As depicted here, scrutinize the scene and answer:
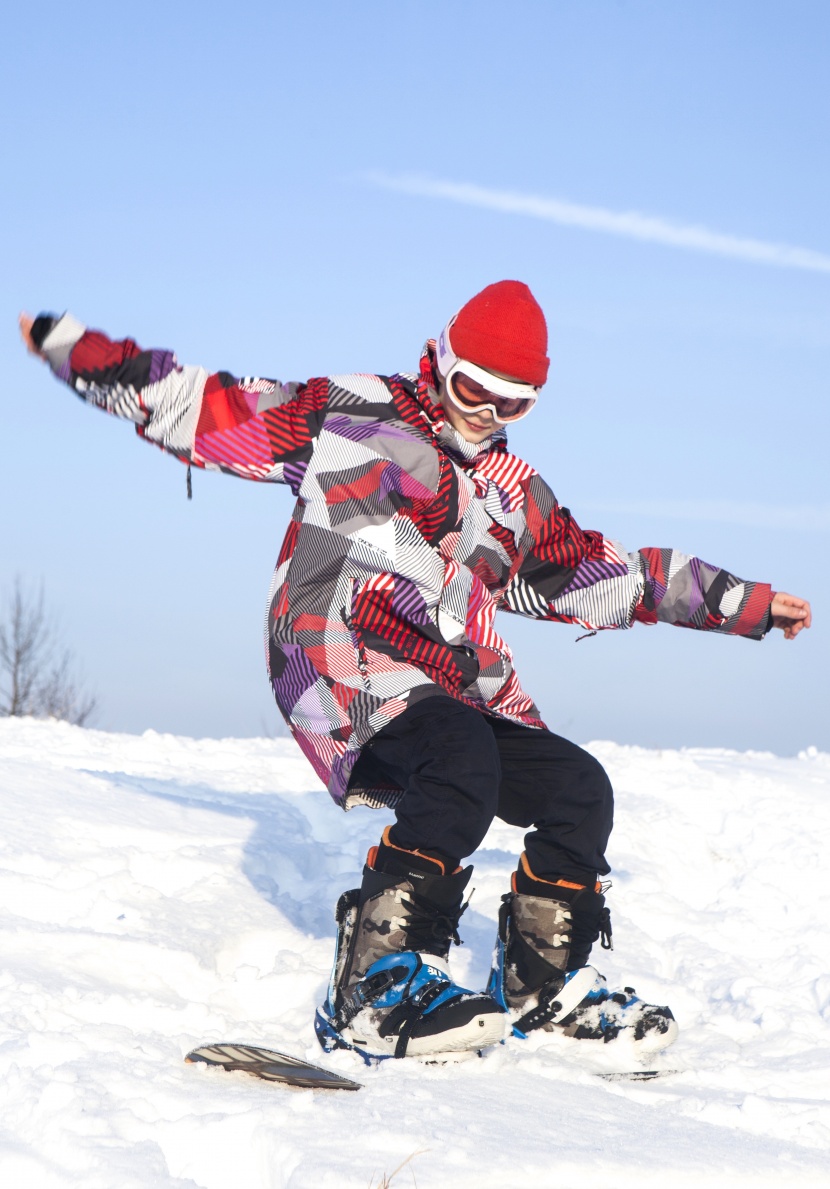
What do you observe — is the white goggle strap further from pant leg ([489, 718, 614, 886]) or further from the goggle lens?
pant leg ([489, 718, 614, 886])

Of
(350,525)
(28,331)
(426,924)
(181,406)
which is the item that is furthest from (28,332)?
(426,924)

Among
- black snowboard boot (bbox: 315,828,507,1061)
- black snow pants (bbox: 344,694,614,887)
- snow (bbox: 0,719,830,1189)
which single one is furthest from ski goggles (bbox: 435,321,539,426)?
snow (bbox: 0,719,830,1189)

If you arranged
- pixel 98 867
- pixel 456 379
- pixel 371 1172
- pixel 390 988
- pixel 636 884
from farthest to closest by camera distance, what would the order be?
pixel 636 884, pixel 98 867, pixel 456 379, pixel 390 988, pixel 371 1172

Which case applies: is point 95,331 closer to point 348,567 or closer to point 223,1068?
point 348,567

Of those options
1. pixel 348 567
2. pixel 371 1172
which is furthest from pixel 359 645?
pixel 371 1172

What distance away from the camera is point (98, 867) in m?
3.74

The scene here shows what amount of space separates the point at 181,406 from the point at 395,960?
1.42m

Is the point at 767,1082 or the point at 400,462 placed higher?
the point at 400,462

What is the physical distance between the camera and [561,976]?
9.41 ft

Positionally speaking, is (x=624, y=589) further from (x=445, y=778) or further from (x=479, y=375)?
(x=445, y=778)

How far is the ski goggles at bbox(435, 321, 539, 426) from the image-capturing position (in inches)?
117

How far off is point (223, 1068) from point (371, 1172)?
0.58 meters

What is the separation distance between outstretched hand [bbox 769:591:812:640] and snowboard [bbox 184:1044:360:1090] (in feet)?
6.28

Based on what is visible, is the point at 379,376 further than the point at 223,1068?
Yes
